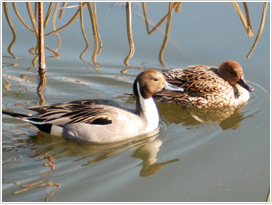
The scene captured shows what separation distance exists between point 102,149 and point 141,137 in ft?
1.92

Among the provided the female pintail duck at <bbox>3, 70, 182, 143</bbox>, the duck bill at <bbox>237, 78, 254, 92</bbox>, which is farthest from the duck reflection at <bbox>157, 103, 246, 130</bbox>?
the female pintail duck at <bbox>3, 70, 182, 143</bbox>

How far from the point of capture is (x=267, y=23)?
30.3 feet

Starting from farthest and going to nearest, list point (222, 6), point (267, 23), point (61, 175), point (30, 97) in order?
point (222, 6) → point (267, 23) → point (30, 97) → point (61, 175)

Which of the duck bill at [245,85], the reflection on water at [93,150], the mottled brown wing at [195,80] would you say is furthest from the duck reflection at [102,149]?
the duck bill at [245,85]

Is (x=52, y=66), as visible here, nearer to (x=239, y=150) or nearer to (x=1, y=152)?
(x=1, y=152)

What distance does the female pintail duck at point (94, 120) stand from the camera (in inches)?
249

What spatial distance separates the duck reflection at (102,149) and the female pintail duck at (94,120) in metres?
0.08

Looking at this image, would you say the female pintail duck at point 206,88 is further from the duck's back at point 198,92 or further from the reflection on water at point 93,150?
the reflection on water at point 93,150

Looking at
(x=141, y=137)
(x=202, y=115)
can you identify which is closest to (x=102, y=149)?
(x=141, y=137)

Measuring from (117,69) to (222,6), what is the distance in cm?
279

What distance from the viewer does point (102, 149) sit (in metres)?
6.21

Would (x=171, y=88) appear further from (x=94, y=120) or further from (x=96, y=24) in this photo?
(x=96, y=24)

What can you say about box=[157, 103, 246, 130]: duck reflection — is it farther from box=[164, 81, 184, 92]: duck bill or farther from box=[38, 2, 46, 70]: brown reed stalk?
box=[38, 2, 46, 70]: brown reed stalk

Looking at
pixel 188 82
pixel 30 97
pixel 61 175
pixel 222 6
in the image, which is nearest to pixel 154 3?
pixel 222 6
